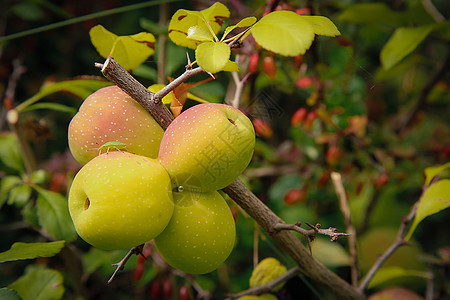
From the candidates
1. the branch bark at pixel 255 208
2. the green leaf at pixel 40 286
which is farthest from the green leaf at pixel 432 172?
the green leaf at pixel 40 286

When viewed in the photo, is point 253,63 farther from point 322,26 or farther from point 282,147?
point 282,147

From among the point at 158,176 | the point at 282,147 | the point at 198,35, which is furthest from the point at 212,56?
the point at 282,147

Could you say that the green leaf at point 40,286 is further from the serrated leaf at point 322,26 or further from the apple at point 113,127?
the serrated leaf at point 322,26

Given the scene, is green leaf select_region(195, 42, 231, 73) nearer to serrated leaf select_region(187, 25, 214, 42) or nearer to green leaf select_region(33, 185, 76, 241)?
serrated leaf select_region(187, 25, 214, 42)

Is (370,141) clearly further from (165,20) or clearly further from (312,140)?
(165,20)

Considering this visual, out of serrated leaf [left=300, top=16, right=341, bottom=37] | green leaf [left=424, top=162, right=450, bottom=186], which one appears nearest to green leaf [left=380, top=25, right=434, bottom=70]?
green leaf [left=424, top=162, right=450, bottom=186]

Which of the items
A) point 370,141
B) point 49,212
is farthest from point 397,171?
point 49,212
